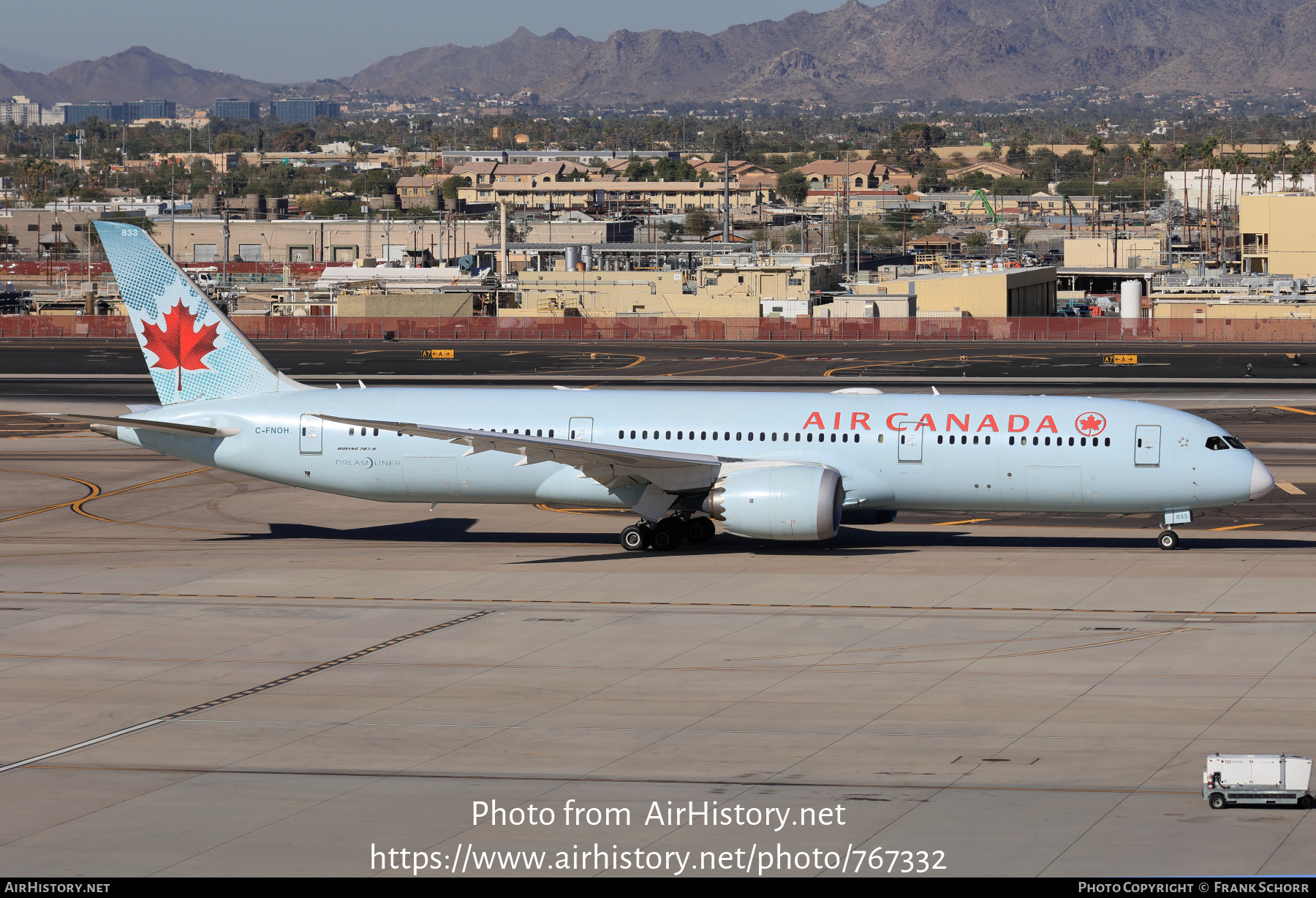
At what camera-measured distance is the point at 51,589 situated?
3797 centimetres

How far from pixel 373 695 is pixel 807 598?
1243cm

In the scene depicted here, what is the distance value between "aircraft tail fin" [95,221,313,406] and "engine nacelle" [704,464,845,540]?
14666 millimetres

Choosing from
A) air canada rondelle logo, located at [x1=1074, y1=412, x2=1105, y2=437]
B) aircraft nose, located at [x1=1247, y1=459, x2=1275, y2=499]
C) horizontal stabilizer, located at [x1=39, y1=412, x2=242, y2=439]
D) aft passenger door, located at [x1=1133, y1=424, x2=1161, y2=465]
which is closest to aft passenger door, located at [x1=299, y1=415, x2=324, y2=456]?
horizontal stabilizer, located at [x1=39, y1=412, x2=242, y2=439]

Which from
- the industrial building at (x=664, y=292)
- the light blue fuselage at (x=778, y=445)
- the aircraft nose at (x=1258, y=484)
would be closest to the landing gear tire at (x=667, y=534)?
the light blue fuselage at (x=778, y=445)

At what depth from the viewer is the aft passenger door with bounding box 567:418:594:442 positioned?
43.4m

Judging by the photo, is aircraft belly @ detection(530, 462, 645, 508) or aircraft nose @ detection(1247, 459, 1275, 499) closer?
aircraft nose @ detection(1247, 459, 1275, 499)

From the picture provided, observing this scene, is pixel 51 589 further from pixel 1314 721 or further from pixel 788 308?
pixel 788 308

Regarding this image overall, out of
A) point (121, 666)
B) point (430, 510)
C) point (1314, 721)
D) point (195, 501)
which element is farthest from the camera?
point (195, 501)

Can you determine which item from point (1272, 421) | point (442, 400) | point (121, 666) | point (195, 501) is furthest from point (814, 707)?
point (1272, 421)

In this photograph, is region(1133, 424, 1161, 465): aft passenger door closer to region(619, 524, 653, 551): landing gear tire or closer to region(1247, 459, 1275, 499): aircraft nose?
region(1247, 459, 1275, 499): aircraft nose

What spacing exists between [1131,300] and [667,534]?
108268 millimetres

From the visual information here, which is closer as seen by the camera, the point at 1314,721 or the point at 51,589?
the point at 1314,721

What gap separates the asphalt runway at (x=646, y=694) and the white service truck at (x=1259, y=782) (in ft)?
0.79

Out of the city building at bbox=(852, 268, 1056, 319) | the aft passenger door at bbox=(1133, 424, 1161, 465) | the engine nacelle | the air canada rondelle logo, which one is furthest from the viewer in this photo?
the city building at bbox=(852, 268, 1056, 319)
